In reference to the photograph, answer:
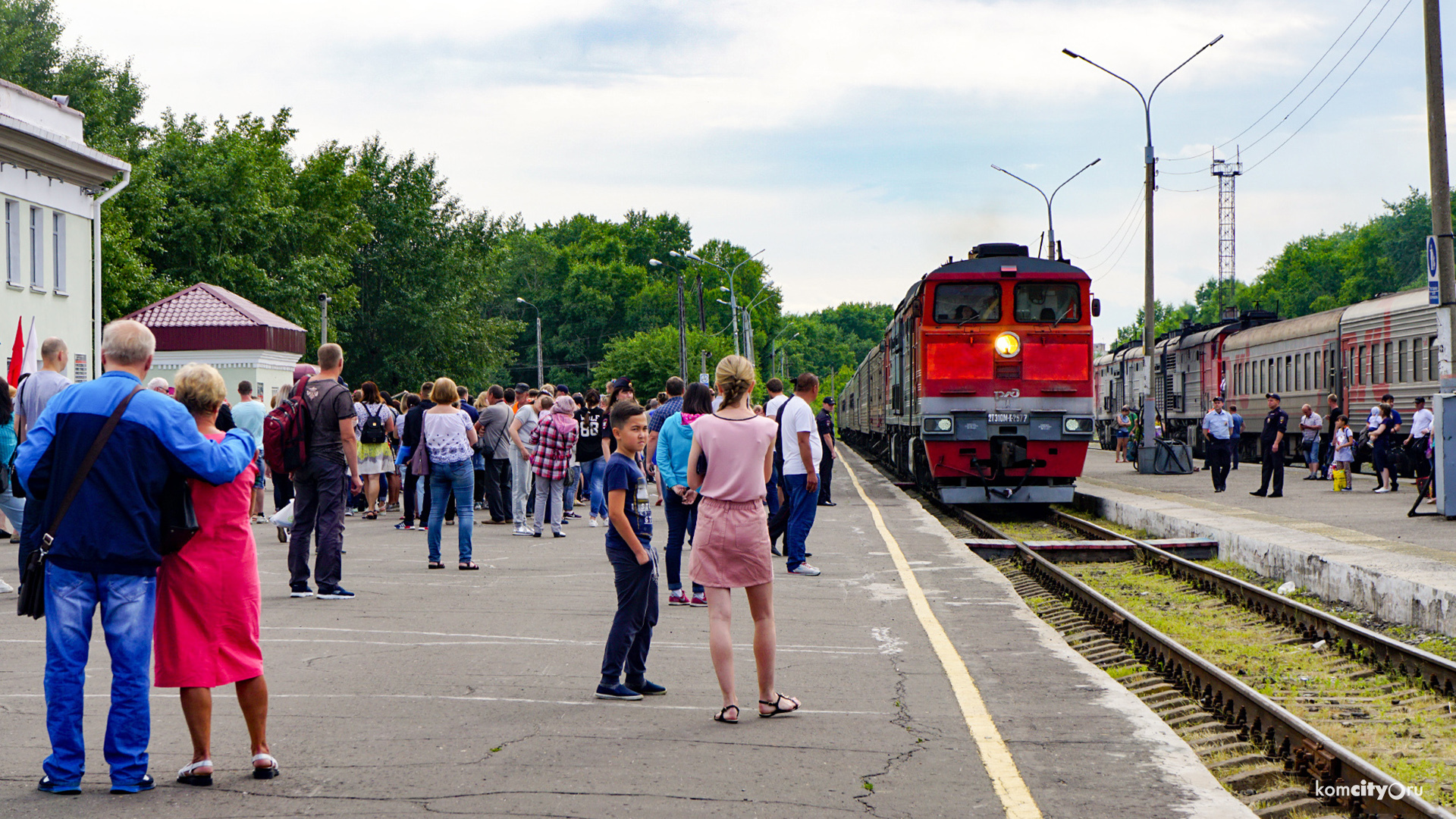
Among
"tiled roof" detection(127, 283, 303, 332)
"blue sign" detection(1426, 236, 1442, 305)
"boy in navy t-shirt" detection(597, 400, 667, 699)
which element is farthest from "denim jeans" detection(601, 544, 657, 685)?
"tiled roof" detection(127, 283, 303, 332)

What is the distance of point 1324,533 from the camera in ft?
51.9

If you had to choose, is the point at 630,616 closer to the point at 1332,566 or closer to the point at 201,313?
the point at 1332,566

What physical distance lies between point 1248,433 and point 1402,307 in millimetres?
9284

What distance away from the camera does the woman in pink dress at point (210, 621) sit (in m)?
5.32

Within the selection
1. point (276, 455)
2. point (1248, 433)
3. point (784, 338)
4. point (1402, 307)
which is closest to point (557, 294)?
point (784, 338)

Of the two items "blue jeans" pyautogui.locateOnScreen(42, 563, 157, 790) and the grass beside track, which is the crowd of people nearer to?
"blue jeans" pyautogui.locateOnScreen(42, 563, 157, 790)

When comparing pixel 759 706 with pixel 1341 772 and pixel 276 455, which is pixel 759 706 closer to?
pixel 1341 772

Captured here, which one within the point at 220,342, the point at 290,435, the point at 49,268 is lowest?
the point at 290,435

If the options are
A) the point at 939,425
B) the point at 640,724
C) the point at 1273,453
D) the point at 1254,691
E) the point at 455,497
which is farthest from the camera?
the point at 1273,453

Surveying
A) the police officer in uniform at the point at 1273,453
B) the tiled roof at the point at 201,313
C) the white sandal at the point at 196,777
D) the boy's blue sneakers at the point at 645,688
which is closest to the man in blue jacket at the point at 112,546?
the white sandal at the point at 196,777

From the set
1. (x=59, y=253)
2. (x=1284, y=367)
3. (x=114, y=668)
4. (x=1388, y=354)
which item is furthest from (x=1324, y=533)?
(x=59, y=253)

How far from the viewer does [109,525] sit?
5.22 metres

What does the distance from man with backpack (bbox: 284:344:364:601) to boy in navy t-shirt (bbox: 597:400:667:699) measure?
158 inches

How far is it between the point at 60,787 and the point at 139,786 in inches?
10.7
